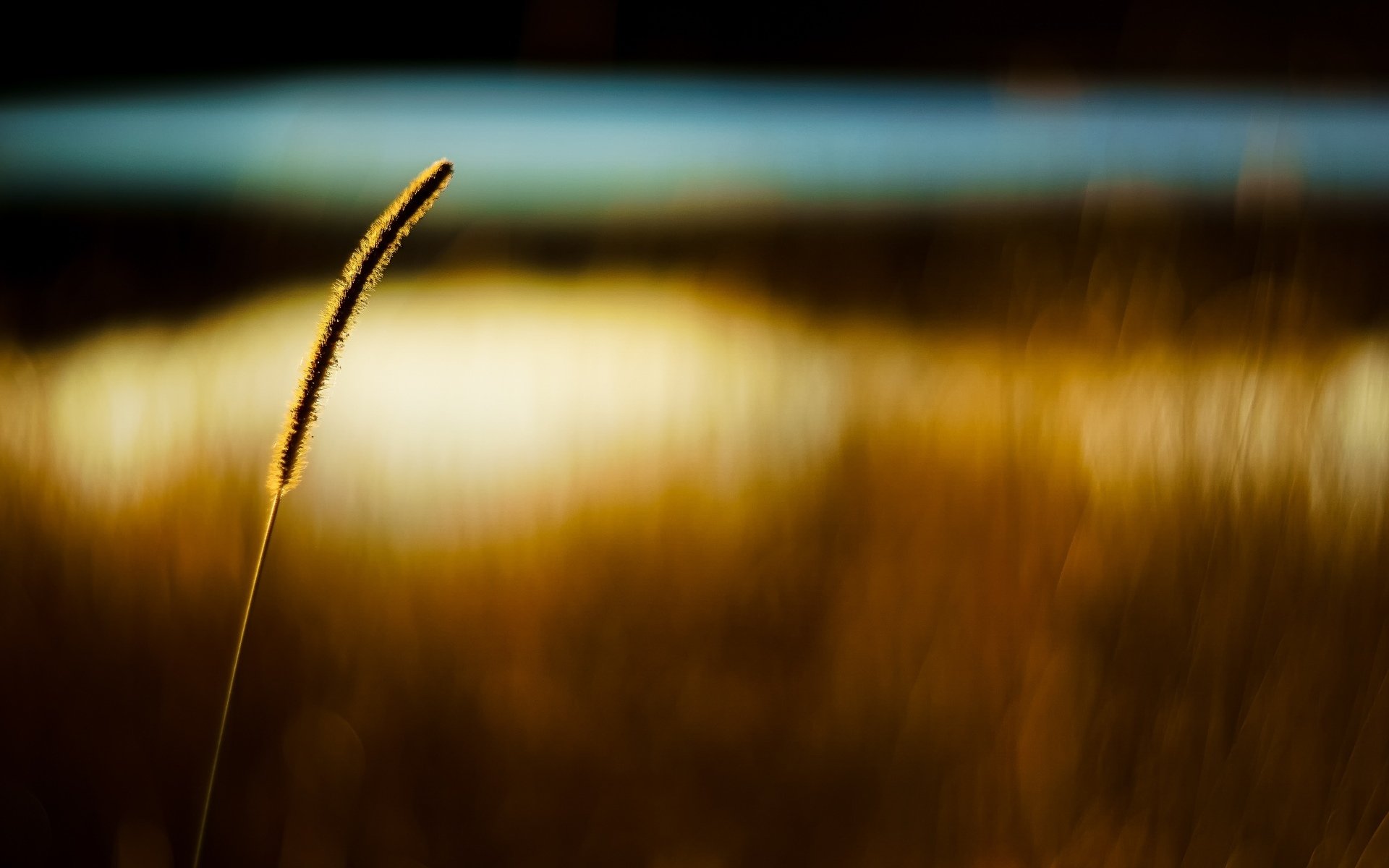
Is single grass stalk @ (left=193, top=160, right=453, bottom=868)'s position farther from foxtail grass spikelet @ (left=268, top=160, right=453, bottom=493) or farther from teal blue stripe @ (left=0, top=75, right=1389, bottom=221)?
teal blue stripe @ (left=0, top=75, right=1389, bottom=221)

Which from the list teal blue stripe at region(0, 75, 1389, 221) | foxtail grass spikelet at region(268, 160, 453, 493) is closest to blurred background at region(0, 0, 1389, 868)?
teal blue stripe at region(0, 75, 1389, 221)

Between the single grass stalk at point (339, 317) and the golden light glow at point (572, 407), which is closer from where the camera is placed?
the single grass stalk at point (339, 317)

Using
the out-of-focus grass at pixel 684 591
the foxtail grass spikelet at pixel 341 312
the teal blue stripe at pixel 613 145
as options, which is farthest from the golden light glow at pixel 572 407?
the foxtail grass spikelet at pixel 341 312

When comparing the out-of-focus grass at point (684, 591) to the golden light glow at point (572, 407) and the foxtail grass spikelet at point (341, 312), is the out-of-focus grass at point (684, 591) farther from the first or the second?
the foxtail grass spikelet at point (341, 312)

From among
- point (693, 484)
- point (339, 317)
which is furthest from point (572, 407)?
point (339, 317)

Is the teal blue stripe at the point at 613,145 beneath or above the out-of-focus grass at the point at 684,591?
above

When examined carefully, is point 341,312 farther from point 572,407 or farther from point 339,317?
point 572,407

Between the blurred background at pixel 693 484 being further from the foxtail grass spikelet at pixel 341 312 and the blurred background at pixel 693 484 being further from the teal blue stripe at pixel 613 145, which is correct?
the foxtail grass spikelet at pixel 341 312
